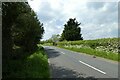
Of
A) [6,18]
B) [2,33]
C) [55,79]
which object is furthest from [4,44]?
[55,79]

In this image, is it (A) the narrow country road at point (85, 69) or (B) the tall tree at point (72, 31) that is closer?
(A) the narrow country road at point (85, 69)

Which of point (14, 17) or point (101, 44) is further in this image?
point (101, 44)

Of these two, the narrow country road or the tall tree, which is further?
the tall tree

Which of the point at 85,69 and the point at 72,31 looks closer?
the point at 85,69

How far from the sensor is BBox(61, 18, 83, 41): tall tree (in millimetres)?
84869

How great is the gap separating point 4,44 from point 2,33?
33.9 inches

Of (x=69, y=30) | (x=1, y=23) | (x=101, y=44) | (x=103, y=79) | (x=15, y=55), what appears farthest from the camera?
(x=69, y=30)

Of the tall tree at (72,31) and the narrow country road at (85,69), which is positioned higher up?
the tall tree at (72,31)

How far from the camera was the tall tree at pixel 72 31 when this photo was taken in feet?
278

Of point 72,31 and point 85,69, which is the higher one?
point 72,31

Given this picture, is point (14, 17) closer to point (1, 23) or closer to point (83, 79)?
point (1, 23)

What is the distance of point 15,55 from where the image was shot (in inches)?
832

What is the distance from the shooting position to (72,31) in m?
84.9

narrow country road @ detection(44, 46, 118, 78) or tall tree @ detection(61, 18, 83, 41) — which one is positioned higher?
tall tree @ detection(61, 18, 83, 41)
